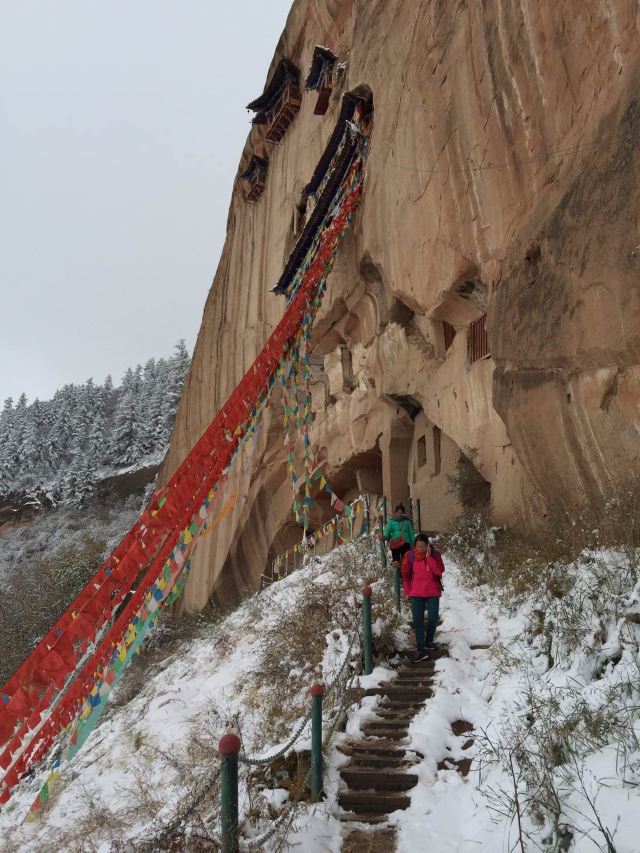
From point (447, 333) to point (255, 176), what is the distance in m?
16.4

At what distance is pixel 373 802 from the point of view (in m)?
4.38

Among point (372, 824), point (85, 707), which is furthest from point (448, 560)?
point (372, 824)

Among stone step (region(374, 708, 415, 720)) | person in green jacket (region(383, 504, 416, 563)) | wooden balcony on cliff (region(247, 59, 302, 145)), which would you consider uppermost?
wooden balcony on cliff (region(247, 59, 302, 145))

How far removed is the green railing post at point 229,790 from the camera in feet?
10.5

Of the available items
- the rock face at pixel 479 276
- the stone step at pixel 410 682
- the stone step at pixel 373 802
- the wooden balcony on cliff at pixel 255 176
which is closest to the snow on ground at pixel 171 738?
the stone step at pixel 373 802

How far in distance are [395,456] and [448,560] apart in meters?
5.18

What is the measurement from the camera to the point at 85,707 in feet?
25.2

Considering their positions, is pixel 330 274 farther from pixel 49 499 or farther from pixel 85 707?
pixel 49 499

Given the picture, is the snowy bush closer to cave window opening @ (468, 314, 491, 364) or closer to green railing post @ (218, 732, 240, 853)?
green railing post @ (218, 732, 240, 853)

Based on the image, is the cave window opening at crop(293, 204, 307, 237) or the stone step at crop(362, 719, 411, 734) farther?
the cave window opening at crop(293, 204, 307, 237)

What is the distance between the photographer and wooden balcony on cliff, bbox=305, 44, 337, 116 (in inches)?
788

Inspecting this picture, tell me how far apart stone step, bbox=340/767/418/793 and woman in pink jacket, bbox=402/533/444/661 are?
224 centimetres

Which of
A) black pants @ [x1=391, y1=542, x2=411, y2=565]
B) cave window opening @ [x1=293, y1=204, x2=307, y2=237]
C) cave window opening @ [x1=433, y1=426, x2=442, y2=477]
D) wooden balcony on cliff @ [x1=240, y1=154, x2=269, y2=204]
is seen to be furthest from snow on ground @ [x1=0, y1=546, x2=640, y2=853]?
wooden balcony on cliff @ [x1=240, y1=154, x2=269, y2=204]

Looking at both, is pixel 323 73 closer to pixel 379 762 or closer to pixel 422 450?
pixel 422 450
